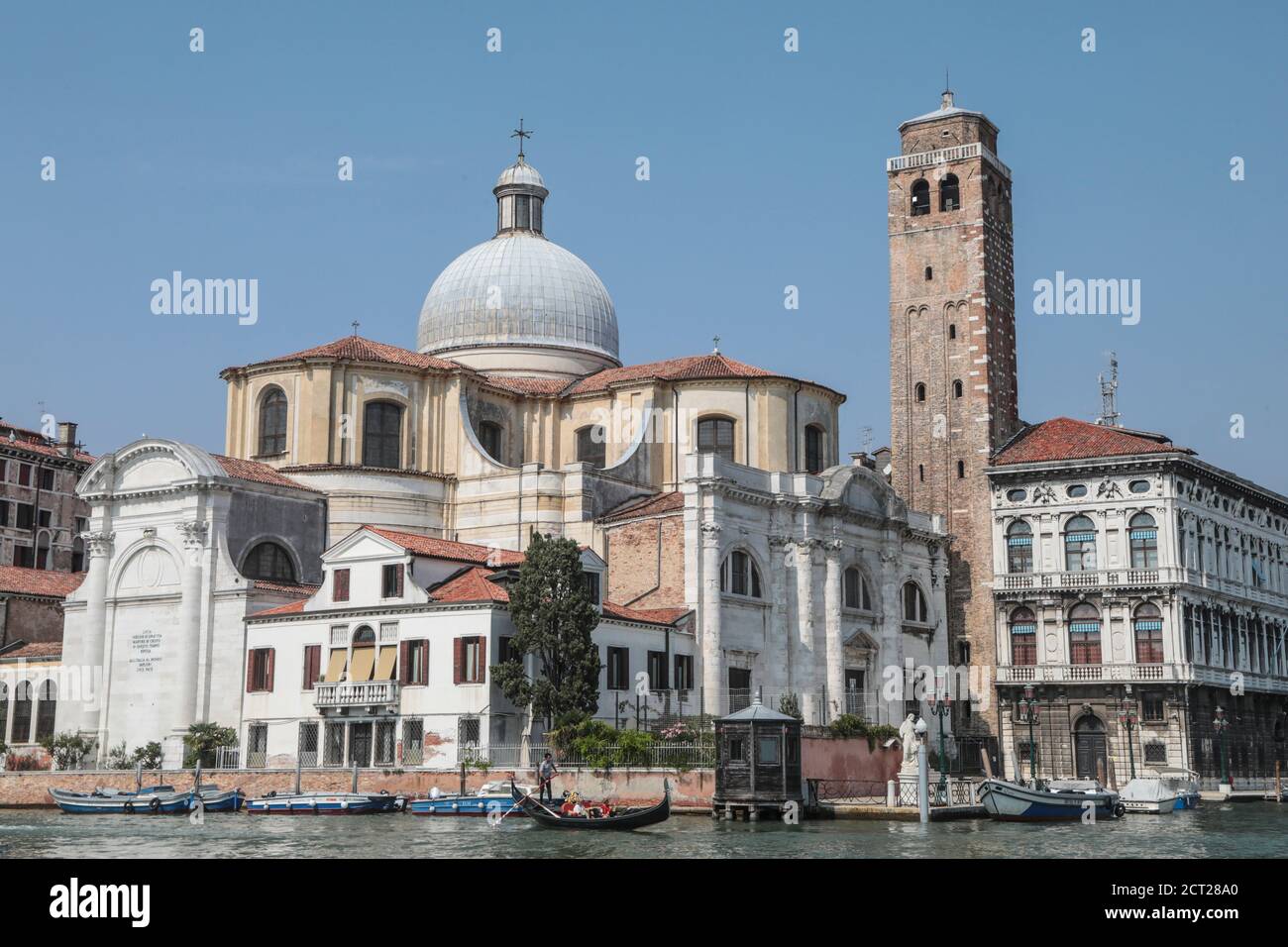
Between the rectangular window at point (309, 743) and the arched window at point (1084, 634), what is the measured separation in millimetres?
26366

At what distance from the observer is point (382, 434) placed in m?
51.9

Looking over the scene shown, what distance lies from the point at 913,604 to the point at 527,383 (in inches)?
630

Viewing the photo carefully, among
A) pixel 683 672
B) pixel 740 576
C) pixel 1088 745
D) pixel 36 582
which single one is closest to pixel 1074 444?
pixel 1088 745

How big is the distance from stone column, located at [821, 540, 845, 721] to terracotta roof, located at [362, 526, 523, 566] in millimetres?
10545

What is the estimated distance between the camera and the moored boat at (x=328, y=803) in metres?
35.9

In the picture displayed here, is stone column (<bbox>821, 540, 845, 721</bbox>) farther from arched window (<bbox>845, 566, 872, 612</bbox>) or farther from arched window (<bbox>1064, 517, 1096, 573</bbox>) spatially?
arched window (<bbox>1064, 517, 1096, 573</bbox>)

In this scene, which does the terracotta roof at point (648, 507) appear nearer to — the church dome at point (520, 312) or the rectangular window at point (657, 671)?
the rectangular window at point (657, 671)

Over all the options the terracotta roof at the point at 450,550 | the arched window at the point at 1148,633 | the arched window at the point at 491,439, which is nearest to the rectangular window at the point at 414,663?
the terracotta roof at the point at 450,550

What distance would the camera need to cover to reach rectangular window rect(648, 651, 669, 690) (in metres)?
44.7

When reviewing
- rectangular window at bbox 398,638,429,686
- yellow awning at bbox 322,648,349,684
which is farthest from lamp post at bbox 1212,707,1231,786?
yellow awning at bbox 322,648,349,684

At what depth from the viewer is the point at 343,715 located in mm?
42125
